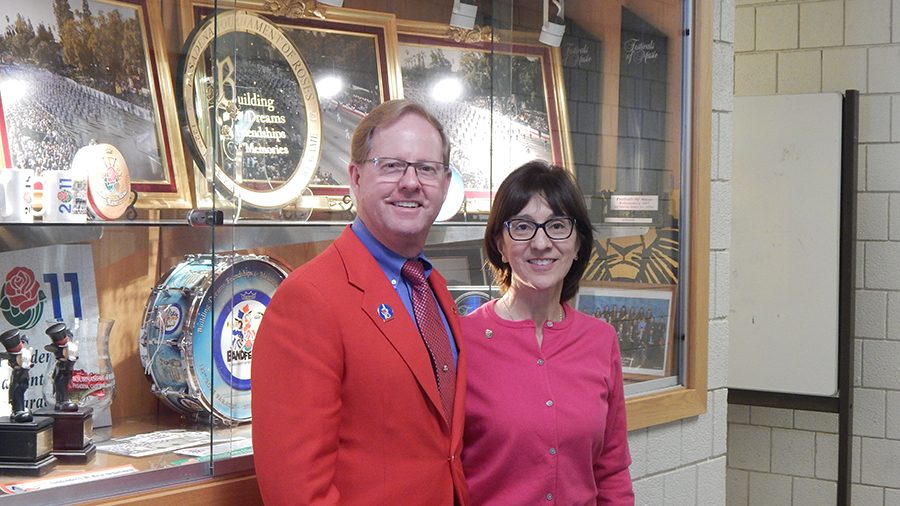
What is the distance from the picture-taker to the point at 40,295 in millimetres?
2168

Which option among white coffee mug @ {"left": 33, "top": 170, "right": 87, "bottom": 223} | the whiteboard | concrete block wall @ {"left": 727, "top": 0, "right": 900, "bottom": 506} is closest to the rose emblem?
white coffee mug @ {"left": 33, "top": 170, "right": 87, "bottom": 223}

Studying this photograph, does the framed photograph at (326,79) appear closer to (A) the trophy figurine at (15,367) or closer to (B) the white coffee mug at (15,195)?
(B) the white coffee mug at (15,195)

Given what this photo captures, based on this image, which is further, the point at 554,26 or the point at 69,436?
the point at 554,26

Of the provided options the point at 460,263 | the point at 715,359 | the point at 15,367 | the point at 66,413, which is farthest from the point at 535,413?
the point at 715,359

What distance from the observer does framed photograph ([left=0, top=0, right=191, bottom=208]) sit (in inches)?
82.1

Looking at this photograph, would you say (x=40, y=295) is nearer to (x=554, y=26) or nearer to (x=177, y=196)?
(x=177, y=196)

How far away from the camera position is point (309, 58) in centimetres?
250

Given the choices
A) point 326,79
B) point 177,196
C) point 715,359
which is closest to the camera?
point 177,196

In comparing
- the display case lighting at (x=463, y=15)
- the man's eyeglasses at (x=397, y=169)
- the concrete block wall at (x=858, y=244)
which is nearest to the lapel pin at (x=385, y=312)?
the man's eyeglasses at (x=397, y=169)

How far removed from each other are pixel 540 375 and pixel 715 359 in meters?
1.70

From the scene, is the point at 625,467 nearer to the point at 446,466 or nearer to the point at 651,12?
the point at 446,466

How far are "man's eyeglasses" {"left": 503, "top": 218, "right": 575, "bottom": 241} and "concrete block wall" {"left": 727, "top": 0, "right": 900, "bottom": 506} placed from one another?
9.94 ft

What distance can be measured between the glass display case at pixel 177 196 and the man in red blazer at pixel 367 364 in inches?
17.5

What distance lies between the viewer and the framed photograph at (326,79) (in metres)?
2.29
